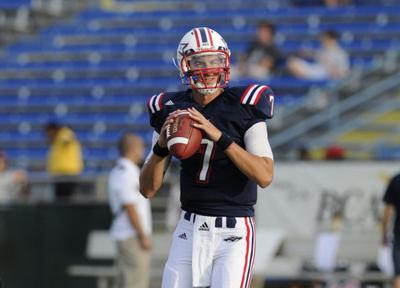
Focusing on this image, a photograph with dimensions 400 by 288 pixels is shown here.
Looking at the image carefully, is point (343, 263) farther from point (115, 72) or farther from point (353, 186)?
point (115, 72)

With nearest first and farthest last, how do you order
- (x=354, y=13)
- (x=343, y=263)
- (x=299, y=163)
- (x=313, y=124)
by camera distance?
1. (x=343, y=263)
2. (x=299, y=163)
3. (x=313, y=124)
4. (x=354, y=13)

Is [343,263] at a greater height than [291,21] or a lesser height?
lesser

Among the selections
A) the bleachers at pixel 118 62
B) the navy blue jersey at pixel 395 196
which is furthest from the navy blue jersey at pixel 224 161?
the bleachers at pixel 118 62

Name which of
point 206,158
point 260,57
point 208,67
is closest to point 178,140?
point 206,158

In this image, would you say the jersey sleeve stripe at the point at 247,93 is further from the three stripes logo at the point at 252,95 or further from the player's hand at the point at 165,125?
the player's hand at the point at 165,125

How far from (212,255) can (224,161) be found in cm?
46

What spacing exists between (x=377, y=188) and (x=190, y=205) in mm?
6297

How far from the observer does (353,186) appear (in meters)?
10.9

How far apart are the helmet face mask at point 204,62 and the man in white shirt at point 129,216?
14.6ft

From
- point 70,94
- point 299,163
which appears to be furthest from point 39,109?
point 299,163

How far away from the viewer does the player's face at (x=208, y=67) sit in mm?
4746

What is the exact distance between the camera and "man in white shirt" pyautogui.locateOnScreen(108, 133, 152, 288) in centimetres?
919

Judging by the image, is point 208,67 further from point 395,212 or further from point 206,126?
point 395,212

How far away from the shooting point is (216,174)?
4797mm
